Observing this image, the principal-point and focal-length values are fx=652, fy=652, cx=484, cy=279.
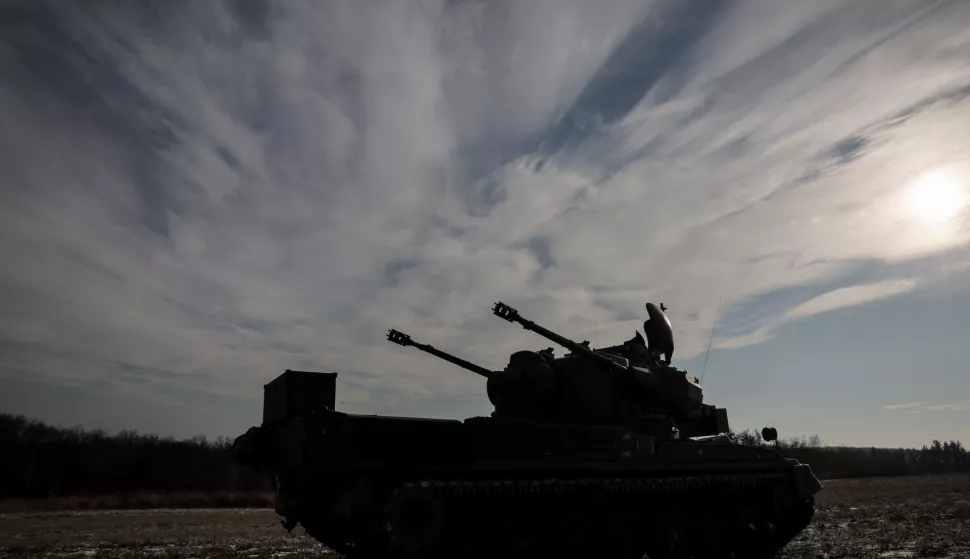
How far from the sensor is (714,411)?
1419 cm

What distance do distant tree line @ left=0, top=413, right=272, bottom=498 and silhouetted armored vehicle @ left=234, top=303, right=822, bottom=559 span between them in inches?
1817

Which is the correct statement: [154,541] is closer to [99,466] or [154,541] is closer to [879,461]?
[99,466]

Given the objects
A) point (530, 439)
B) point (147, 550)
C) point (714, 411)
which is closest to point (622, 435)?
point (530, 439)

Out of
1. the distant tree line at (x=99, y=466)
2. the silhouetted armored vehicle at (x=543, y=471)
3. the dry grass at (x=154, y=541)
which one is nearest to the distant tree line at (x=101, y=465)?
the distant tree line at (x=99, y=466)

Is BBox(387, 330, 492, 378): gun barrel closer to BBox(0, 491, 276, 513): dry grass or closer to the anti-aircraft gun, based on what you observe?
the anti-aircraft gun

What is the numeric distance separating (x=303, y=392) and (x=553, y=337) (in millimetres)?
5276

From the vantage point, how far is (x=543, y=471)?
9.69 m

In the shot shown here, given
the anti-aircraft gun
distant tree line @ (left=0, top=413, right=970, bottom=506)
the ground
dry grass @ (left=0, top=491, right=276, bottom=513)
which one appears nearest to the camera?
the anti-aircraft gun

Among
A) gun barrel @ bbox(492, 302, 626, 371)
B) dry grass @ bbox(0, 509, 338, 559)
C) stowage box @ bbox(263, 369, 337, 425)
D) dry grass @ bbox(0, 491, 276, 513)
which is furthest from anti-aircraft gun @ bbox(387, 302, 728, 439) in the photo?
dry grass @ bbox(0, 491, 276, 513)

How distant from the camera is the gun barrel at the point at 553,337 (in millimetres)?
11992

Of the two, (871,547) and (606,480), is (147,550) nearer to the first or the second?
(606,480)

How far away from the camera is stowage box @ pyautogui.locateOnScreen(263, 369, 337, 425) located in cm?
916

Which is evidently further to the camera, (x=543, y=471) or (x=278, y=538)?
(x=278, y=538)

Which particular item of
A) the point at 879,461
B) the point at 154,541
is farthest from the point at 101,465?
the point at 879,461
